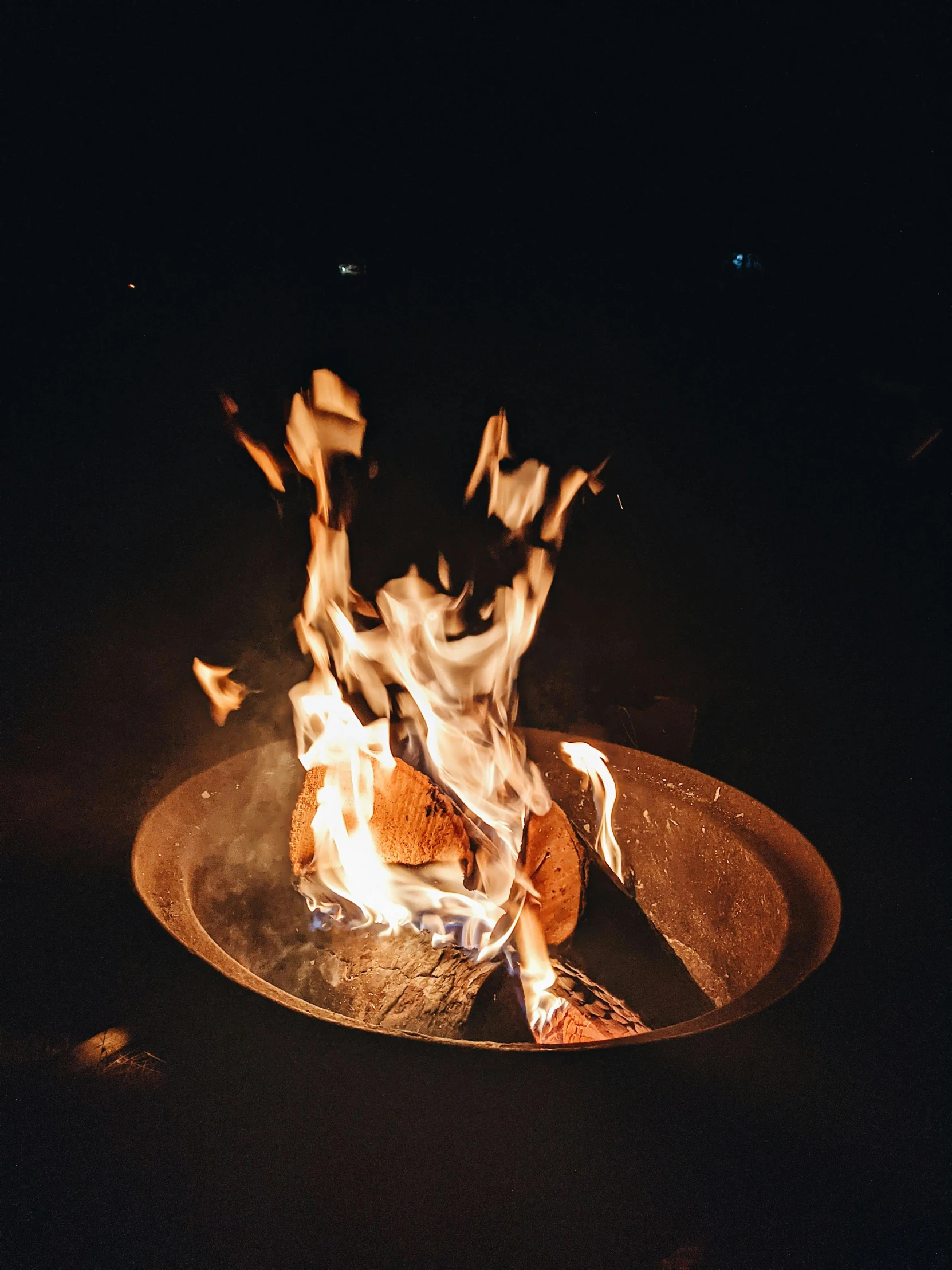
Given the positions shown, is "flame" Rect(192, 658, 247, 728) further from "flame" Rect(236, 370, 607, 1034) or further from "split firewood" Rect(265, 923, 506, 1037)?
"split firewood" Rect(265, 923, 506, 1037)

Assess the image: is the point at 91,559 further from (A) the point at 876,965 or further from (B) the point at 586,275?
(A) the point at 876,965

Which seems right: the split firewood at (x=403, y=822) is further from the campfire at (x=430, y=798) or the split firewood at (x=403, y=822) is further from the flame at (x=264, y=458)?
the flame at (x=264, y=458)

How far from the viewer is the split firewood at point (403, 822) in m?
1.84

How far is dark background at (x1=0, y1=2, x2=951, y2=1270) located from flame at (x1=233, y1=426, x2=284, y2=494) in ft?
0.22

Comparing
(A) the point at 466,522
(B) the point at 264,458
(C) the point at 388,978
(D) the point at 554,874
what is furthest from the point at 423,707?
(B) the point at 264,458

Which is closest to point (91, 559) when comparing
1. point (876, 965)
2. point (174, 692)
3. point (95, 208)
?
point (174, 692)

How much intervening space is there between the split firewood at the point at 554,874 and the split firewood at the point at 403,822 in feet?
0.58

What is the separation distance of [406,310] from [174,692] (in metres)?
1.65

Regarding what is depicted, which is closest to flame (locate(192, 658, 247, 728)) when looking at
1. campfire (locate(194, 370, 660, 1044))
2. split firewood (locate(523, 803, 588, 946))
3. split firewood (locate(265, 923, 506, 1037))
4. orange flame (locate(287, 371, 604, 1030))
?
campfire (locate(194, 370, 660, 1044))

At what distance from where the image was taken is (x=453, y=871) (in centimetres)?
186

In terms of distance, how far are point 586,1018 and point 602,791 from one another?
2.24 ft

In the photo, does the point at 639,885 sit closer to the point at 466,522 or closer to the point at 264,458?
the point at 466,522

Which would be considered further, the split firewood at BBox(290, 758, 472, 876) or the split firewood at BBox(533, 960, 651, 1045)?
the split firewood at BBox(290, 758, 472, 876)

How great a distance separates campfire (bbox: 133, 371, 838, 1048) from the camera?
164 centimetres
